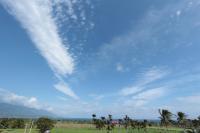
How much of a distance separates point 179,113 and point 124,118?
3922 cm

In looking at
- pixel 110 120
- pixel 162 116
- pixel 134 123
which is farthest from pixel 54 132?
pixel 134 123

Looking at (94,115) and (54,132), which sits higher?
(94,115)

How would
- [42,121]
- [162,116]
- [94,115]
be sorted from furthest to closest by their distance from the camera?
[94,115] < [162,116] < [42,121]

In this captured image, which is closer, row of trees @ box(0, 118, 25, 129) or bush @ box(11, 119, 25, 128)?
row of trees @ box(0, 118, 25, 129)

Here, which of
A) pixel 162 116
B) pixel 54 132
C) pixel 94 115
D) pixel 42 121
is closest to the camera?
pixel 42 121

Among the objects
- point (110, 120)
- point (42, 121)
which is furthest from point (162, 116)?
point (42, 121)

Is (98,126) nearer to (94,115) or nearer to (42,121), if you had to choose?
(94,115)

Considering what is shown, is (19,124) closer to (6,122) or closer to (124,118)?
(6,122)

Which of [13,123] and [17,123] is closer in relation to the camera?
[13,123]

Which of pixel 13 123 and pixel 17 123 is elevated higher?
pixel 17 123

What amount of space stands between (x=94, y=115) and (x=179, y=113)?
67348mm

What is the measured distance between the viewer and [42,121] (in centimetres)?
8725

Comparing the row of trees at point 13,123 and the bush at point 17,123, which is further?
the bush at point 17,123

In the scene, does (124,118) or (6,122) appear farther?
(124,118)
